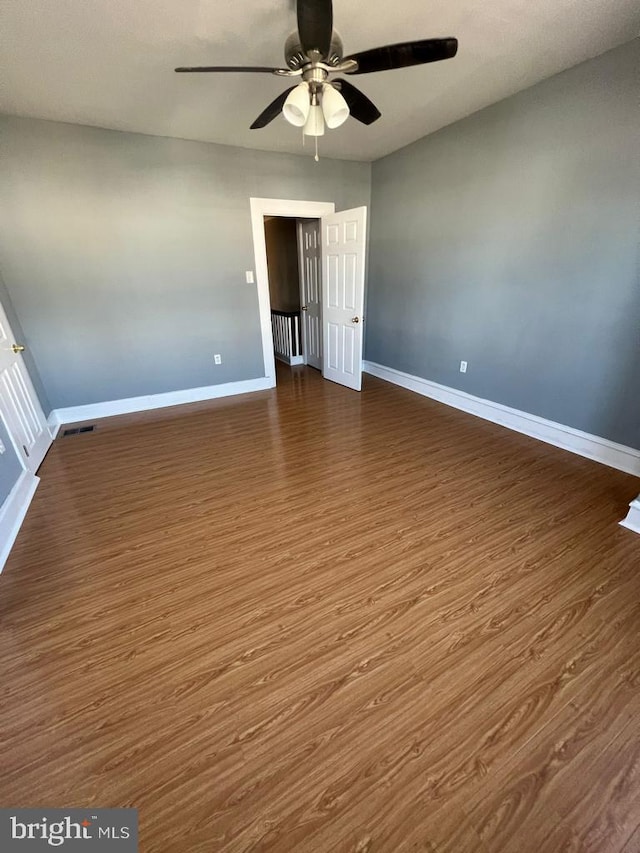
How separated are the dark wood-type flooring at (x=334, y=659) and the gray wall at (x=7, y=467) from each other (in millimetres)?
228

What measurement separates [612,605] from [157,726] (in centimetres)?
194

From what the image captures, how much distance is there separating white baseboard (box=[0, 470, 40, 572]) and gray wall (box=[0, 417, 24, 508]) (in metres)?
0.04

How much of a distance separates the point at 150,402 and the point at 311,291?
270cm

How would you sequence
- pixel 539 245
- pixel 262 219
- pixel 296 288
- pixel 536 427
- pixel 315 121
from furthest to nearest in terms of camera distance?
pixel 296 288, pixel 262 219, pixel 536 427, pixel 539 245, pixel 315 121

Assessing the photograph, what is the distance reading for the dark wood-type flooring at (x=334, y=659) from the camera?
0.96 meters

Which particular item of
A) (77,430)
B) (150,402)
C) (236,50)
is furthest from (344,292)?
(77,430)

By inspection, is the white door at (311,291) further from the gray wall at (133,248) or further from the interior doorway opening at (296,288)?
the gray wall at (133,248)

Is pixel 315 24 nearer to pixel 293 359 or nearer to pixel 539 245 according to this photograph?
pixel 539 245

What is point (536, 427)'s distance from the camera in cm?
299

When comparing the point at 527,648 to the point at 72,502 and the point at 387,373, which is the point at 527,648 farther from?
the point at 387,373

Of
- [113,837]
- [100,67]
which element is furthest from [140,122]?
[113,837]

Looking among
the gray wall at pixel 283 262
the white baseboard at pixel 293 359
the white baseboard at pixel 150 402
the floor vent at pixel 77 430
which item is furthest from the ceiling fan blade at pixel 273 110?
the white baseboard at pixel 293 359

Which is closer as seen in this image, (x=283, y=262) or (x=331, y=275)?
(x=331, y=275)

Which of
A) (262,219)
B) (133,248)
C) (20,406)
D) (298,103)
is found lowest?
(20,406)
